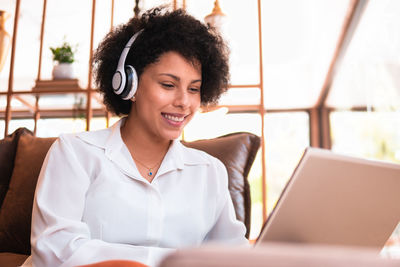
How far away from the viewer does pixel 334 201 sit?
2.54 ft

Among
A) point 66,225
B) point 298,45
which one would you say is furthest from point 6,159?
point 298,45

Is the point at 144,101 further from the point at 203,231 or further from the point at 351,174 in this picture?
the point at 351,174

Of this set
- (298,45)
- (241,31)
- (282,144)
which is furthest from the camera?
(282,144)

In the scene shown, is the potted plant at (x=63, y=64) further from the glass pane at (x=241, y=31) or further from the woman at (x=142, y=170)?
the woman at (x=142, y=170)

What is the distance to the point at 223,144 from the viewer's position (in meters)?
1.56

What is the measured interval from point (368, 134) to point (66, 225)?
505 centimetres

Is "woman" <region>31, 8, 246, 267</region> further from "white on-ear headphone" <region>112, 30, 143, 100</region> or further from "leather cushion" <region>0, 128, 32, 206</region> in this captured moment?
"leather cushion" <region>0, 128, 32, 206</region>

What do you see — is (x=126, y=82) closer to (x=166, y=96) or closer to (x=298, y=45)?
(x=166, y=96)

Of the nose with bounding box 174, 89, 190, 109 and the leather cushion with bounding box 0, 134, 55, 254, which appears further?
the leather cushion with bounding box 0, 134, 55, 254

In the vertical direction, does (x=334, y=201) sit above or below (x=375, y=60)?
below

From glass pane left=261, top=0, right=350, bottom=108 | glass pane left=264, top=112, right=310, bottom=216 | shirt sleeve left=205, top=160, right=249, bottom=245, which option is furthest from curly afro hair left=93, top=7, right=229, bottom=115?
glass pane left=264, top=112, right=310, bottom=216

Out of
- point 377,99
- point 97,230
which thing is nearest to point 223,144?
point 97,230

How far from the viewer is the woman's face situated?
1.22 m

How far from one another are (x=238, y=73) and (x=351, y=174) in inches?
216
